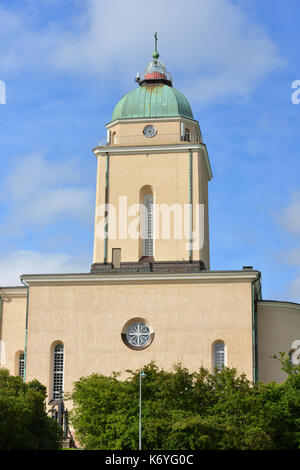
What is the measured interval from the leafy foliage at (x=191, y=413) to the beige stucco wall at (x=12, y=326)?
956 cm

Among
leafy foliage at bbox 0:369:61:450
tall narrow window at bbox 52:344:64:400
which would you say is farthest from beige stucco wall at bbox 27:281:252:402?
leafy foliage at bbox 0:369:61:450

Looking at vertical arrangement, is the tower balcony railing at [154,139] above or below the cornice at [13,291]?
→ above

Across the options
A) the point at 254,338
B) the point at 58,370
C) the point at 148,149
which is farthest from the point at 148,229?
the point at 58,370

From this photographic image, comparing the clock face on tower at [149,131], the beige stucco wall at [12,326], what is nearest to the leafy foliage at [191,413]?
the beige stucco wall at [12,326]

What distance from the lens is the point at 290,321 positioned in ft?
161

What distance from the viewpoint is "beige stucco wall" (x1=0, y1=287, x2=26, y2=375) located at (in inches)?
1970

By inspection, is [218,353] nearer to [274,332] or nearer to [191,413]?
[274,332]

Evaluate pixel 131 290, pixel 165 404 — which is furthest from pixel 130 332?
pixel 165 404

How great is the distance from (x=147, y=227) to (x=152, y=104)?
7.77m

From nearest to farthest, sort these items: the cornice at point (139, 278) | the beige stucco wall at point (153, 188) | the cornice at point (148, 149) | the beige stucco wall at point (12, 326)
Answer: the cornice at point (139, 278) < the beige stucco wall at point (12, 326) < the beige stucco wall at point (153, 188) < the cornice at point (148, 149)

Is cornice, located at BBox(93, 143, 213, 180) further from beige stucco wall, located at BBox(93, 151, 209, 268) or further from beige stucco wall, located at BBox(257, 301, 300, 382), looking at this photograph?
beige stucco wall, located at BBox(257, 301, 300, 382)

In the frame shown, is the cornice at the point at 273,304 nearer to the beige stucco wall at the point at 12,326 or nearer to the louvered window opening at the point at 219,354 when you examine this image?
the louvered window opening at the point at 219,354

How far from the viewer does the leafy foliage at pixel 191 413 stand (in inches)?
1462
